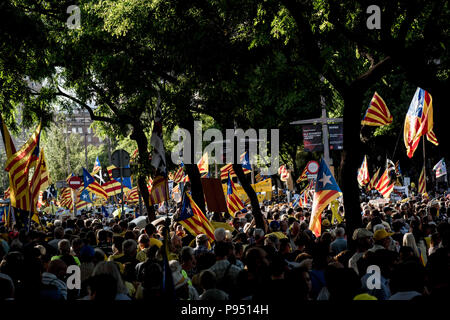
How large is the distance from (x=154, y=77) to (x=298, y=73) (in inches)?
198

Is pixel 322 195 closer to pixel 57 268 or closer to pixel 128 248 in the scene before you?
pixel 128 248

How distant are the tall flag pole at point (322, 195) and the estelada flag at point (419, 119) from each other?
8.40 feet

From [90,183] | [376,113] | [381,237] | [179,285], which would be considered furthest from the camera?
[90,183]

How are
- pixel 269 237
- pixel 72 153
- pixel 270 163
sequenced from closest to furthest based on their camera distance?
pixel 269 237 → pixel 270 163 → pixel 72 153

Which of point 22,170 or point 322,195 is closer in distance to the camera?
point 322,195

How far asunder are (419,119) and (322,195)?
10.3ft

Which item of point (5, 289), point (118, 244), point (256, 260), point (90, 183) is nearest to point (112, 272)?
point (5, 289)

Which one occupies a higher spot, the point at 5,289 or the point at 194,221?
the point at 194,221

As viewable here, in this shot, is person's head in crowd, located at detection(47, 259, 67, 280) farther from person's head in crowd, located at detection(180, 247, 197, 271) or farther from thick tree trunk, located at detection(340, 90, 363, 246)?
thick tree trunk, located at detection(340, 90, 363, 246)

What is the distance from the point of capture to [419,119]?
1277cm

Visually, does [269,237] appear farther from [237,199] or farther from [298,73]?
[237,199]
